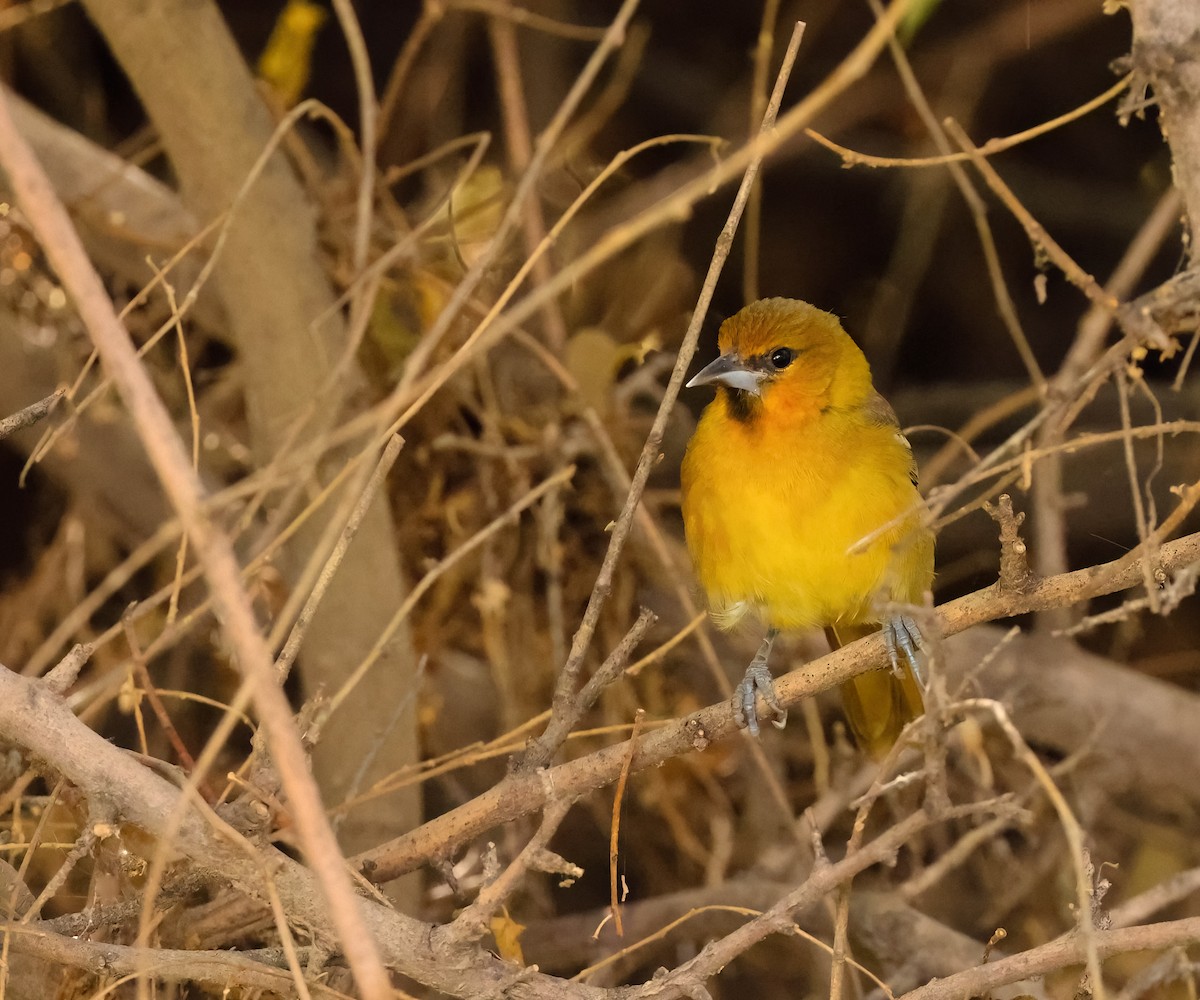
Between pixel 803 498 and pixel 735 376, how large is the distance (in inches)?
11.8

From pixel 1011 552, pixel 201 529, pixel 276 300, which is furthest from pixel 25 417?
pixel 1011 552

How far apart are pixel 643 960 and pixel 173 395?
1.77m

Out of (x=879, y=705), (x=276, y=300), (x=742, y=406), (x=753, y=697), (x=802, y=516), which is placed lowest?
(x=879, y=705)

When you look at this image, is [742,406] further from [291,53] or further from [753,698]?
[291,53]

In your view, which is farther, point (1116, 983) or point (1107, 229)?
point (1107, 229)

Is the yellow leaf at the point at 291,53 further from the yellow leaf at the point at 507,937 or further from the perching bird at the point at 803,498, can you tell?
the yellow leaf at the point at 507,937

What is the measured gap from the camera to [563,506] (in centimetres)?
301

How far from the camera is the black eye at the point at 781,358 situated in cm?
242

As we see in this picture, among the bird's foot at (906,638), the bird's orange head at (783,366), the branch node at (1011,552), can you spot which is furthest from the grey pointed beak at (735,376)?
the branch node at (1011,552)

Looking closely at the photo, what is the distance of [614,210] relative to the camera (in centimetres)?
355

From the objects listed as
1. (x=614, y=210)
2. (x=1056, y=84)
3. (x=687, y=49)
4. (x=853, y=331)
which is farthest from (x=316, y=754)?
(x=1056, y=84)

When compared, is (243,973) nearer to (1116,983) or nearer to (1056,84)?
(1116,983)

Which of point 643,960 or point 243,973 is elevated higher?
point 243,973

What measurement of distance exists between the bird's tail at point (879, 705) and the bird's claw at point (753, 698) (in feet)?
0.76
